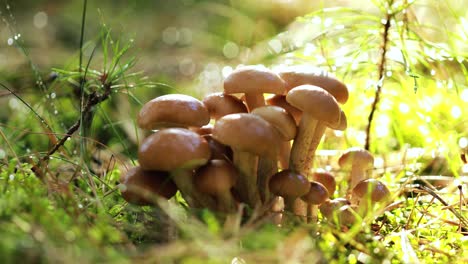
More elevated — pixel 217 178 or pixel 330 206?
pixel 217 178

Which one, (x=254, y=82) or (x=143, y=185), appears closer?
(x=143, y=185)

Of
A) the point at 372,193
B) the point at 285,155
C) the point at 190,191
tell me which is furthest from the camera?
the point at 285,155

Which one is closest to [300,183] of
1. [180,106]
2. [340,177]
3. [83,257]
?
[180,106]

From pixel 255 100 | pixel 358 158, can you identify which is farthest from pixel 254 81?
pixel 358 158

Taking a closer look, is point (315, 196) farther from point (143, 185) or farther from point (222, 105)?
point (143, 185)

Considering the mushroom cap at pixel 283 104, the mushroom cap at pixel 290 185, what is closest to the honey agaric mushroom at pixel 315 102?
the mushroom cap at pixel 283 104

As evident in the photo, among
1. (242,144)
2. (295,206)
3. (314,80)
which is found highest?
(314,80)

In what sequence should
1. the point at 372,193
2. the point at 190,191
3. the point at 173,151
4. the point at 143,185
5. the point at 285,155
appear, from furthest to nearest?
the point at 285,155
the point at 372,193
the point at 190,191
the point at 143,185
the point at 173,151

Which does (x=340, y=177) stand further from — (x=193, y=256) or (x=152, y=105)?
(x=193, y=256)
